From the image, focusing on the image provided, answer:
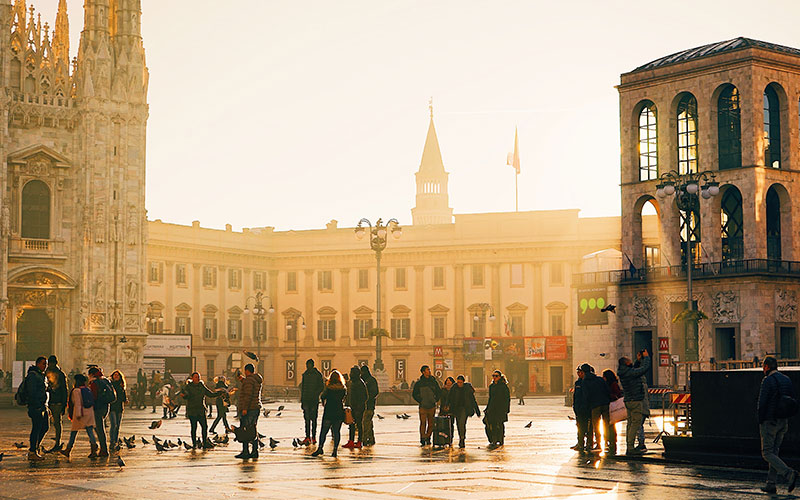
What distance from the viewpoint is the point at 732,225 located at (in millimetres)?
57125

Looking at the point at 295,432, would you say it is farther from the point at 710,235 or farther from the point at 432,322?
the point at 432,322

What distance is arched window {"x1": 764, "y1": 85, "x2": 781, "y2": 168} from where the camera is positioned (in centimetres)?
5578

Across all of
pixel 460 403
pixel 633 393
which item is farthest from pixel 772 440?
pixel 460 403

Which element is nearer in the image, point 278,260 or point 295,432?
point 295,432

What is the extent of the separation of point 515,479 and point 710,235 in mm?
40862

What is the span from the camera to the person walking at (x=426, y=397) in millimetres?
25562

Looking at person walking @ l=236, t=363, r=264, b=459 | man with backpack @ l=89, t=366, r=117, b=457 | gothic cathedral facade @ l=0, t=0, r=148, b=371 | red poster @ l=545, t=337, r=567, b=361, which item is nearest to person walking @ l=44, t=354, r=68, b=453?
man with backpack @ l=89, t=366, r=117, b=457

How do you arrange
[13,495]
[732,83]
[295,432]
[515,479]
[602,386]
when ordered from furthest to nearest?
[732,83] → [295,432] → [602,386] → [515,479] → [13,495]

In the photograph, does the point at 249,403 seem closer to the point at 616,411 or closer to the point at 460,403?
the point at 460,403

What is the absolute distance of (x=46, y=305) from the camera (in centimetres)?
5872

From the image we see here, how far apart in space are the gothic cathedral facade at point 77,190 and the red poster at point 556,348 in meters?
37.2

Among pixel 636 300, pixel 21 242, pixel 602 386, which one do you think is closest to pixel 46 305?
pixel 21 242

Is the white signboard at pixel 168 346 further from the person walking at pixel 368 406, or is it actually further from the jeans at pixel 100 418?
the jeans at pixel 100 418

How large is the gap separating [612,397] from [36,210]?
4310 cm
